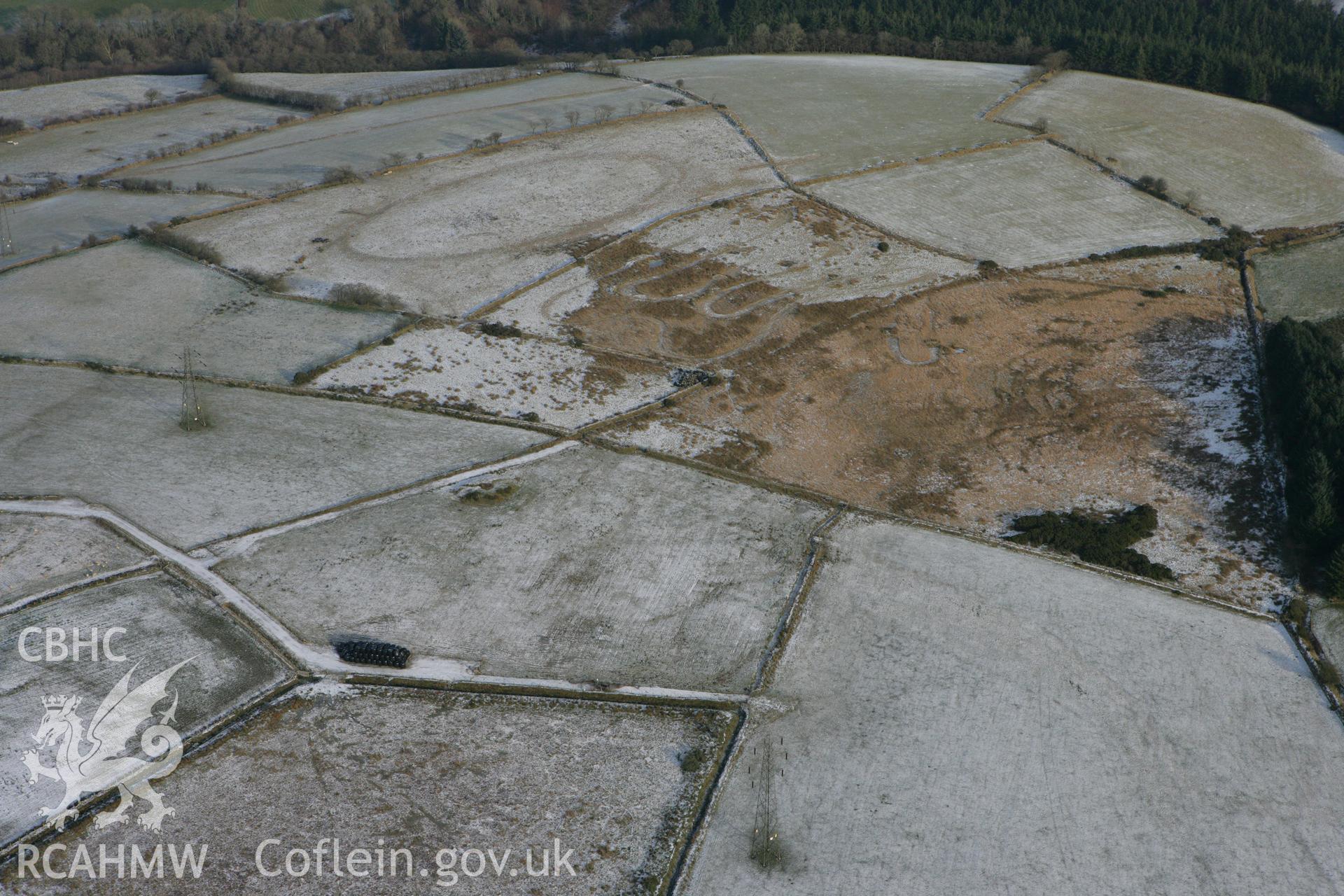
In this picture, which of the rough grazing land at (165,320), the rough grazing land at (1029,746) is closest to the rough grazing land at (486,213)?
the rough grazing land at (165,320)

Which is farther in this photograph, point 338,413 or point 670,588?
point 338,413

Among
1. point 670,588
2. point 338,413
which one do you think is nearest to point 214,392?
point 338,413

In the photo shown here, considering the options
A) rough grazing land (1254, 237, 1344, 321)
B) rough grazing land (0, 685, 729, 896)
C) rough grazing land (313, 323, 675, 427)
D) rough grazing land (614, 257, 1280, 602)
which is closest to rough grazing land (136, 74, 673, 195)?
rough grazing land (313, 323, 675, 427)

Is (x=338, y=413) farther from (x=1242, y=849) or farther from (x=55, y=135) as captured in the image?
(x=55, y=135)

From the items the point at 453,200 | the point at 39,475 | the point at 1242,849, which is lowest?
the point at 1242,849

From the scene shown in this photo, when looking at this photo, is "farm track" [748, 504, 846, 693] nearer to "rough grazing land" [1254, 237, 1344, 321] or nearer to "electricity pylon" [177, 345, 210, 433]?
"electricity pylon" [177, 345, 210, 433]

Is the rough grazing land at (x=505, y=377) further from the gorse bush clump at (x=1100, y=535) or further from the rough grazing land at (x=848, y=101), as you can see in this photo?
the rough grazing land at (x=848, y=101)

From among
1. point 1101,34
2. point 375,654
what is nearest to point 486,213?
point 375,654
